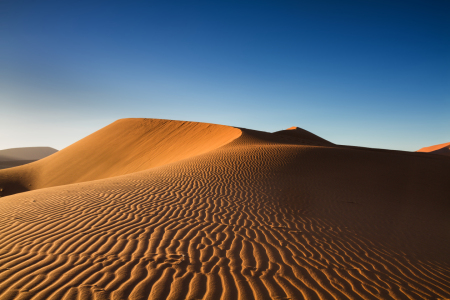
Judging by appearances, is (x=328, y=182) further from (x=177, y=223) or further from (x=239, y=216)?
(x=177, y=223)

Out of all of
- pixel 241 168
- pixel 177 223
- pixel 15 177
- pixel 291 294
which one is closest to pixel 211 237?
pixel 177 223

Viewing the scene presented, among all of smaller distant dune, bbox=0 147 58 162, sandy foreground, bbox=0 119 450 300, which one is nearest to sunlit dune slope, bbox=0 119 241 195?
sandy foreground, bbox=0 119 450 300

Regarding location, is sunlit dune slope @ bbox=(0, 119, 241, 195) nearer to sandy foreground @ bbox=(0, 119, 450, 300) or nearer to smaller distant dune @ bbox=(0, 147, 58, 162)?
sandy foreground @ bbox=(0, 119, 450, 300)

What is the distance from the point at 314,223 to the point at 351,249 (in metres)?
1.46

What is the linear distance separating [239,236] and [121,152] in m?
26.7

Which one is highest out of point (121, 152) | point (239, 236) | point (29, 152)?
point (29, 152)

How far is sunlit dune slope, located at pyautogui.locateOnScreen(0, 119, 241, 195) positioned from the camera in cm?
2297

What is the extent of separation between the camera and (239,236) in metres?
4.94

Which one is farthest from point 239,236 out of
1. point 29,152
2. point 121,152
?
point 29,152

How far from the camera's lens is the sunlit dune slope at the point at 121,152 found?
23.0m

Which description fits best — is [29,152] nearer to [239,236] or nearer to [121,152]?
[121,152]

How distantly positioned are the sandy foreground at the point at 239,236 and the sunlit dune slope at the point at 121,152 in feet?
36.1

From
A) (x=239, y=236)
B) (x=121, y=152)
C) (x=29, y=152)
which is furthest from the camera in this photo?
(x=29, y=152)

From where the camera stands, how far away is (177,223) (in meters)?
5.45
